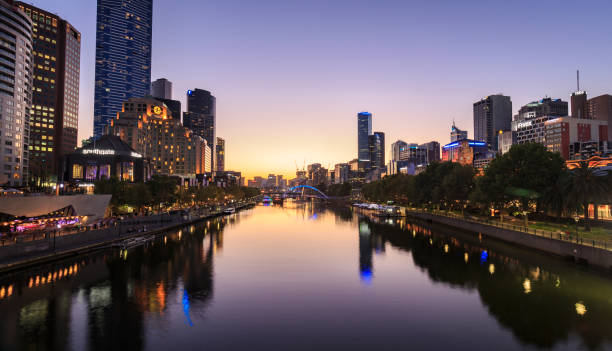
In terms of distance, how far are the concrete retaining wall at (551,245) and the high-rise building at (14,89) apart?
120 m

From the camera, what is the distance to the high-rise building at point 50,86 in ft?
600

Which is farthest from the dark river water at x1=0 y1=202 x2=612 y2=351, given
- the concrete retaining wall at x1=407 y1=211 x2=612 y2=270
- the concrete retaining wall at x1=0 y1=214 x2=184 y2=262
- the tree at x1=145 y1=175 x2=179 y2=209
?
the tree at x1=145 y1=175 x2=179 y2=209

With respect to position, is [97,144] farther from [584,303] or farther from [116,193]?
[584,303]

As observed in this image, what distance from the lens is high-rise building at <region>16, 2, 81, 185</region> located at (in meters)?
183

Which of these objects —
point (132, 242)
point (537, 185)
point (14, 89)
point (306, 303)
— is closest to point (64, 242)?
point (132, 242)

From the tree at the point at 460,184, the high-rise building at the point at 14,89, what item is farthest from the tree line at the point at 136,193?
the tree at the point at 460,184

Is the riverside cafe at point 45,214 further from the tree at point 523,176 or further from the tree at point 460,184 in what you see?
the tree at point 460,184

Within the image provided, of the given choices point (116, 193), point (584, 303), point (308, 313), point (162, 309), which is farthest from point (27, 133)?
point (584, 303)

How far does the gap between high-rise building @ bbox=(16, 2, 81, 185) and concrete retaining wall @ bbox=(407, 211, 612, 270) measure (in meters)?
189

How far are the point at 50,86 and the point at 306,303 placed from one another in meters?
212

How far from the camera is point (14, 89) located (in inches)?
4215

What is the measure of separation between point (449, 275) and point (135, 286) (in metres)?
34.0

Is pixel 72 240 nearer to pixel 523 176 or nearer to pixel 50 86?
pixel 523 176

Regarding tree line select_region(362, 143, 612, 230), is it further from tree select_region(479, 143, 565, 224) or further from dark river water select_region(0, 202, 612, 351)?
dark river water select_region(0, 202, 612, 351)
